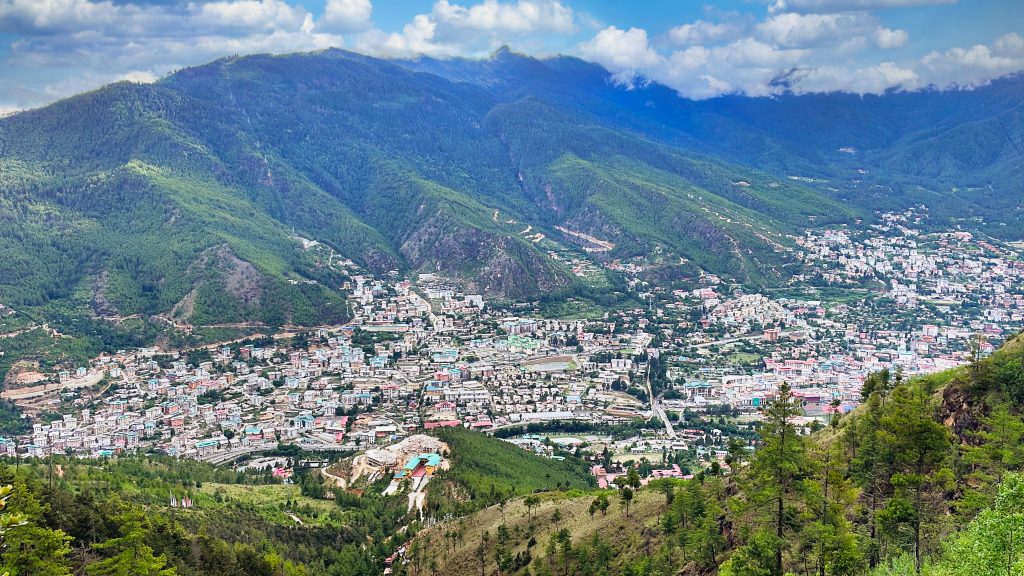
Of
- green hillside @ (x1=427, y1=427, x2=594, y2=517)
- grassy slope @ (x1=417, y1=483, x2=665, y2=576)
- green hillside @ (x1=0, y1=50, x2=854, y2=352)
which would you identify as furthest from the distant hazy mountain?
grassy slope @ (x1=417, y1=483, x2=665, y2=576)

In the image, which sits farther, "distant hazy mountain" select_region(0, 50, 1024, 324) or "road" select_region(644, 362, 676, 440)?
"distant hazy mountain" select_region(0, 50, 1024, 324)

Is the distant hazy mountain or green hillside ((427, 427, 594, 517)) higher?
the distant hazy mountain

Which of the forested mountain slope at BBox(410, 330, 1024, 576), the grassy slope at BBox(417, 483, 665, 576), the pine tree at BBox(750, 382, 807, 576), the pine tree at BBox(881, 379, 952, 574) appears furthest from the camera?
the grassy slope at BBox(417, 483, 665, 576)

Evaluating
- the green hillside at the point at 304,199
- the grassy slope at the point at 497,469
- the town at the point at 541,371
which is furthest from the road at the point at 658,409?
the green hillside at the point at 304,199

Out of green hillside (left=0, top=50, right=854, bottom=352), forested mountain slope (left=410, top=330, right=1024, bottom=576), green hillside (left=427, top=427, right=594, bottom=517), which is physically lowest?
green hillside (left=427, top=427, right=594, bottom=517)

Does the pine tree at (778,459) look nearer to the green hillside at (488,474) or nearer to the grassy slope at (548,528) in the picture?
the grassy slope at (548,528)

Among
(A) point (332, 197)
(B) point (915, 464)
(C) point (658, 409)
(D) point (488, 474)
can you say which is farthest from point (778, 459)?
(A) point (332, 197)

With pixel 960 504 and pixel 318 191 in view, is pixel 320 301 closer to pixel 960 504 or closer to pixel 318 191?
pixel 318 191

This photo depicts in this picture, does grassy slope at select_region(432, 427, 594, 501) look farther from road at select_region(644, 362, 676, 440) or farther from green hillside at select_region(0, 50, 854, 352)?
green hillside at select_region(0, 50, 854, 352)
